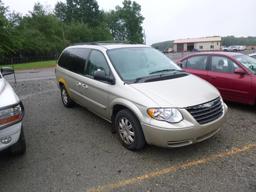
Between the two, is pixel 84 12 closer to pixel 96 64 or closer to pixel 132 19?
pixel 132 19

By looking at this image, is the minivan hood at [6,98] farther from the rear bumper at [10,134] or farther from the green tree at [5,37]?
the green tree at [5,37]

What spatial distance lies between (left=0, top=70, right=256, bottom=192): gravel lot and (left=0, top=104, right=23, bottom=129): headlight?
837 mm

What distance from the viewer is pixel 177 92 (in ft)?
11.6

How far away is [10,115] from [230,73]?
193 inches

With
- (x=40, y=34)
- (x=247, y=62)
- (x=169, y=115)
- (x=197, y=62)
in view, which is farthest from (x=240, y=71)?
(x=40, y=34)

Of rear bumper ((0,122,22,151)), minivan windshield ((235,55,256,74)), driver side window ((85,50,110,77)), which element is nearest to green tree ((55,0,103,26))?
minivan windshield ((235,55,256,74))

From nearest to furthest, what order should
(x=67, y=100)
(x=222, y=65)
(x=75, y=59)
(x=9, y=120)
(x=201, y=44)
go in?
(x=9, y=120)
(x=75, y=59)
(x=222, y=65)
(x=67, y=100)
(x=201, y=44)

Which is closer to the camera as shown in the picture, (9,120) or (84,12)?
(9,120)

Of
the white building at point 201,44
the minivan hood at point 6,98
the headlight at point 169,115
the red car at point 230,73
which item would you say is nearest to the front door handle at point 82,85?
the minivan hood at point 6,98

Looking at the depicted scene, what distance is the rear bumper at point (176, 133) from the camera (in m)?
3.16

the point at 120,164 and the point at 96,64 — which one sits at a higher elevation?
the point at 96,64

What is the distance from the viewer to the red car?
5219mm

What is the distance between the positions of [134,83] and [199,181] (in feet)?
5.71

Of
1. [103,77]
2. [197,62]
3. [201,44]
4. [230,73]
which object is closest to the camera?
[103,77]
